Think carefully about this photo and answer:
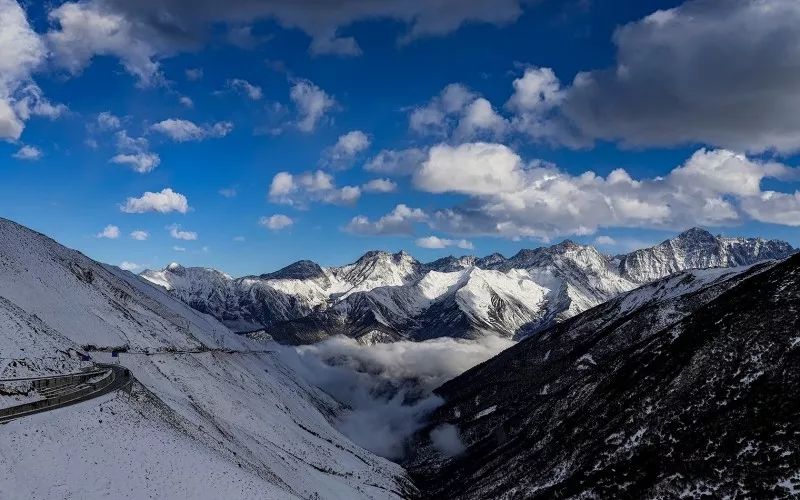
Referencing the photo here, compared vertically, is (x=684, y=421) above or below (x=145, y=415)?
below

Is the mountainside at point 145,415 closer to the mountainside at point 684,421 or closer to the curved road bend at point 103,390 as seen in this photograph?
the curved road bend at point 103,390

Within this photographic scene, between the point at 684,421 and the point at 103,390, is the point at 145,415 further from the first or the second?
the point at 684,421

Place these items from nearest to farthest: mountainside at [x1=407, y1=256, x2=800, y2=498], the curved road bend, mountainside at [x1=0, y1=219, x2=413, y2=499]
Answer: mountainside at [x1=0, y1=219, x2=413, y2=499], the curved road bend, mountainside at [x1=407, y1=256, x2=800, y2=498]

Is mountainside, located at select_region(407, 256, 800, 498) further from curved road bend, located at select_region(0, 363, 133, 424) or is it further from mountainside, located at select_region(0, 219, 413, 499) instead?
curved road bend, located at select_region(0, 363, 133, 424)

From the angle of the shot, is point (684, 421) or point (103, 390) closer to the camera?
point (103, 390)

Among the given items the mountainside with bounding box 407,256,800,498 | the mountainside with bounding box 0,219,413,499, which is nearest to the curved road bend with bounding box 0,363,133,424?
the mountainside with bounding box 0,219,413,499

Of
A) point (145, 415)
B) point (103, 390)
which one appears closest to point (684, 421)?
point (145, 415)

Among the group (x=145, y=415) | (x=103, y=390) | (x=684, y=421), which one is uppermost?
(x=103, y=390)

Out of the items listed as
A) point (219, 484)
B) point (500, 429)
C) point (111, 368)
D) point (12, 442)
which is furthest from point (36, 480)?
point (500, 429)

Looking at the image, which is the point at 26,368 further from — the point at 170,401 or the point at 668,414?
the point at 668,414

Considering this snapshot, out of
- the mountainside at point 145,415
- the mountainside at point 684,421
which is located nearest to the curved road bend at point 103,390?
the mountainside at point 145,415
